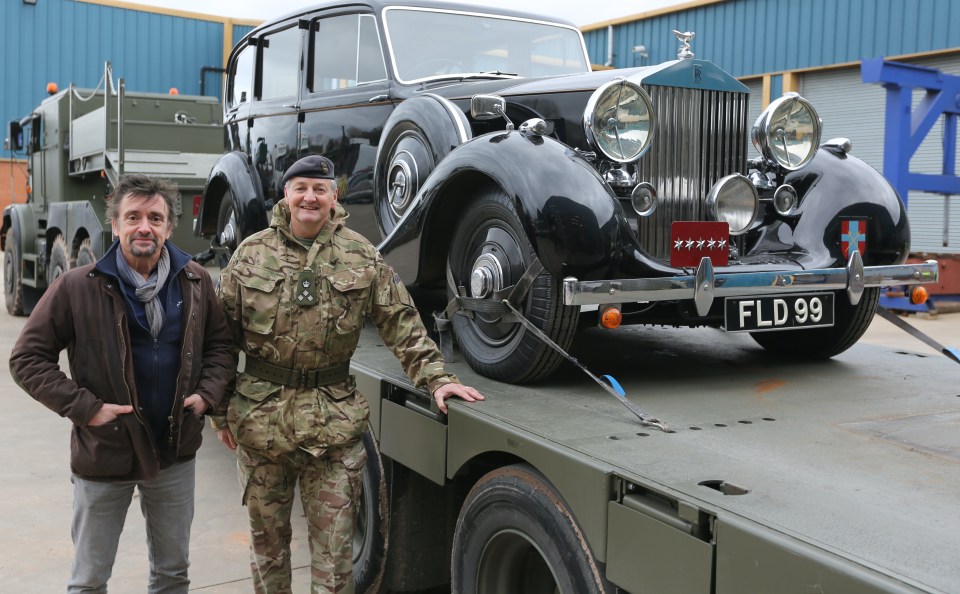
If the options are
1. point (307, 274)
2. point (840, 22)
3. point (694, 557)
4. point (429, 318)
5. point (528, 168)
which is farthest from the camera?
point (840, 22)

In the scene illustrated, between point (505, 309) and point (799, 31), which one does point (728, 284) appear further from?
point (799, 31)

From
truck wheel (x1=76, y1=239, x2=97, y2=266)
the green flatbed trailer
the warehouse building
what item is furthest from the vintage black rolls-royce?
the warehouse building

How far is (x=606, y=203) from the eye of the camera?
9.50ft

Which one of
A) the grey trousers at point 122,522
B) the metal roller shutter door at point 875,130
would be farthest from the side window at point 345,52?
the metal roller shutter door at point 875,130

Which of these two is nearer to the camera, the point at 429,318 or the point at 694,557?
the point at 694,557

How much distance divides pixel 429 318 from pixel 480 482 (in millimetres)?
1718

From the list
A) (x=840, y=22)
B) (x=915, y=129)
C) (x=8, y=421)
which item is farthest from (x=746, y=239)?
(x=840, y=22)

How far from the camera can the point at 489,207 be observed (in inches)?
127

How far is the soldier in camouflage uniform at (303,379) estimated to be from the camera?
271 centimetres

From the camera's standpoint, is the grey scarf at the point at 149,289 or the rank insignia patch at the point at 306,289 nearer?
the grey scarf at the point at 149,289

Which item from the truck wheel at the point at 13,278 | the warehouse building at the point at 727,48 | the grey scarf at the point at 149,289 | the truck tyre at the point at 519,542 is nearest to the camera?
the truck tyre at the point at 519,542

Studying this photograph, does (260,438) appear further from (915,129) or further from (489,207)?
(915,129)

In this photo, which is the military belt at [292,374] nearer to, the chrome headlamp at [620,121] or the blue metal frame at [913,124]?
the chrome headlamp at [620,121]

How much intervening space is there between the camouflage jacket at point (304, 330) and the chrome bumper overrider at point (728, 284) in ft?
1.77
